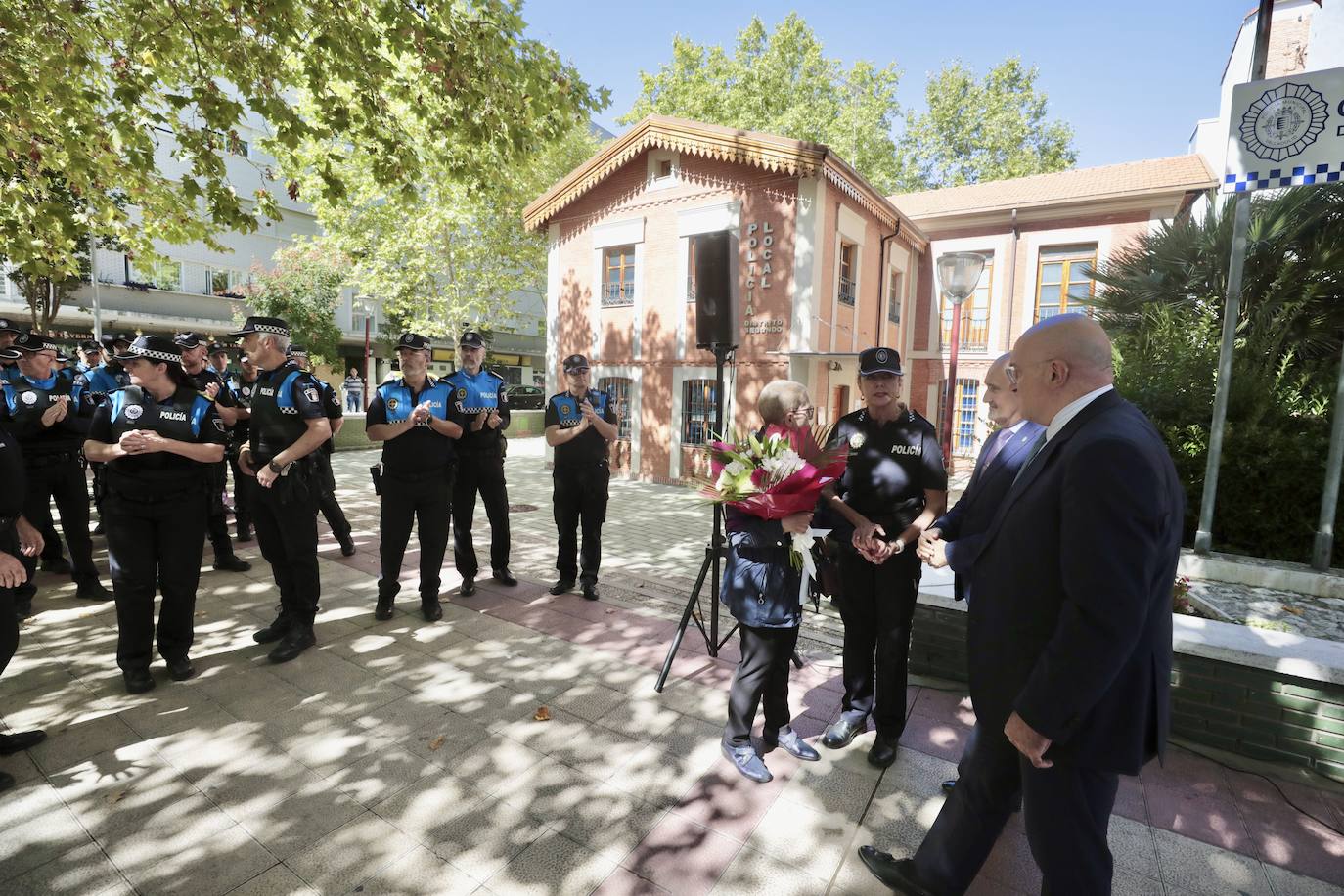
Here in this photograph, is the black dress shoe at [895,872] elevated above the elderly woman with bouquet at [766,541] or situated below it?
below

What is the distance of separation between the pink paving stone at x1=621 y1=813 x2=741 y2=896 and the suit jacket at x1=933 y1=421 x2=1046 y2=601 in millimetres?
1468

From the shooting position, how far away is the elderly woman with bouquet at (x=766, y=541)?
2848 millimetres

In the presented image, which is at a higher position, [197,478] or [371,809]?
[197,478]

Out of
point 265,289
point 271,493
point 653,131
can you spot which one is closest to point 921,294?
point 653,131

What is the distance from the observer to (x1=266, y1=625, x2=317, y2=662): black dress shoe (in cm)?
415

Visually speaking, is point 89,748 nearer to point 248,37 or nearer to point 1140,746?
point 1140,746

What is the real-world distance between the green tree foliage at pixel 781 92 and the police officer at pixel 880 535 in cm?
2547

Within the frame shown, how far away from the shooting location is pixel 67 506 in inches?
214

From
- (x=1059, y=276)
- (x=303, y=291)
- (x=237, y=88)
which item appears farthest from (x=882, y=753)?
(x=303, y=291)

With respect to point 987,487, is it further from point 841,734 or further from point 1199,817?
point 1199,817

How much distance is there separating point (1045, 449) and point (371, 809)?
3016 millimetres

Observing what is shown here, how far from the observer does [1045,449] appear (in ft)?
6.17

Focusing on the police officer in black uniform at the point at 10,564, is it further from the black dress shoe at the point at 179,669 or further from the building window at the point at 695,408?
the building window at the point at 695,408

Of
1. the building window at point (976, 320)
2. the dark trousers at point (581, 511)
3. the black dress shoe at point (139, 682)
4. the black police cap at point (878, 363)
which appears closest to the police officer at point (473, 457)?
the dark trousers at point (581, 511)
